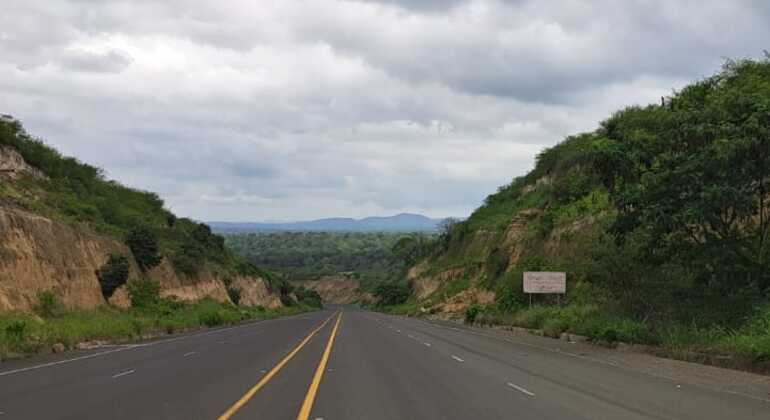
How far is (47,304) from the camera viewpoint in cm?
3975

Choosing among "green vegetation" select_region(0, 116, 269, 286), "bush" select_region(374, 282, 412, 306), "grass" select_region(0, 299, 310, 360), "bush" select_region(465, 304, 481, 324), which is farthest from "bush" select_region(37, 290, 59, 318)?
"bush" select_region(374, 282, 412, 306)

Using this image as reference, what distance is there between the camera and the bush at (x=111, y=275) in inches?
1986

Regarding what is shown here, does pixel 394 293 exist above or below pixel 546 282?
below

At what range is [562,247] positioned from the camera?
58.3m

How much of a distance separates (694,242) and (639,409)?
641 inches

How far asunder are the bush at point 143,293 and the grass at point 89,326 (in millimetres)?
939

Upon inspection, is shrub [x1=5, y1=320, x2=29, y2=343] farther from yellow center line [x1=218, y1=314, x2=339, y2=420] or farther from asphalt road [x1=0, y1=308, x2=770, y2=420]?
yellow center line [x1=218, y1=314, x2=339, y2=420]

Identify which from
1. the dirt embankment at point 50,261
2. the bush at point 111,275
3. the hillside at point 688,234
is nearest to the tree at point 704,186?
the hillside at point 688,234

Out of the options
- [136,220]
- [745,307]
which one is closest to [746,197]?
[745,307]

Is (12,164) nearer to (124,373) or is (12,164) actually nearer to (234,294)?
(234,294)

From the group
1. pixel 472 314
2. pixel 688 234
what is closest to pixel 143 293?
pixel 472 314

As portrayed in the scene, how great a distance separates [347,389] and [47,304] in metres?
30.1

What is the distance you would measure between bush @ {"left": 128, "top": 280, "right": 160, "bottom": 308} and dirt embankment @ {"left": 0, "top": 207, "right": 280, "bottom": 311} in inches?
34.3

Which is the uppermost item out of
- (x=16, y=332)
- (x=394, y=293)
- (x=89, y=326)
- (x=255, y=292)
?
(x=16, y=332)
